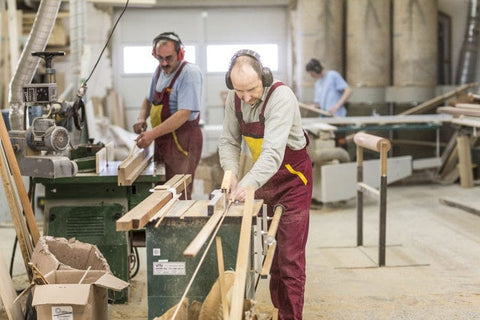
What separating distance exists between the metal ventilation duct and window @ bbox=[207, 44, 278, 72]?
2.63 metres

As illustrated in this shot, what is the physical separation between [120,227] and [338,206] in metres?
5.10

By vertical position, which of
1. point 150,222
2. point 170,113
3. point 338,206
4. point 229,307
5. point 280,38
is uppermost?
point 280,38

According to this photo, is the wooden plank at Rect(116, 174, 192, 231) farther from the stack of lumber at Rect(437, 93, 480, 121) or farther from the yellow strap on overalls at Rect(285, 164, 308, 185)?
the stack of lumber at Rect(437, 93, 480, 121)

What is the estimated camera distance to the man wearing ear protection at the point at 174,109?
16.6 ft

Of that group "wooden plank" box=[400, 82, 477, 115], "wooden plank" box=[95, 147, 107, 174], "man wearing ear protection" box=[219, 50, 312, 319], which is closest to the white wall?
"wooden plank" box=[400, 82, 477, 115]

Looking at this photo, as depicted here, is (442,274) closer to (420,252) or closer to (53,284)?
(420,252)

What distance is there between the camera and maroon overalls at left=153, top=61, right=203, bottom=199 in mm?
5180

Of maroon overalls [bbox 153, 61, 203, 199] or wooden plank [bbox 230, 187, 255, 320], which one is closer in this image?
wooden plank [bbox 230, 187, 255, 320]

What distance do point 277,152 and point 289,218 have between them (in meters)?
0.44

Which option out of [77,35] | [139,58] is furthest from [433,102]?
[77,35]

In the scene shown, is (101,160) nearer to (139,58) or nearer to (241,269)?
(241,269)

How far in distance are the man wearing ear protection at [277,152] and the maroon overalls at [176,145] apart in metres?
1.33

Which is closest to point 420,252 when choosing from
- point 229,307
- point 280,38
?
point 229,307

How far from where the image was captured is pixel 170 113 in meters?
5.24
